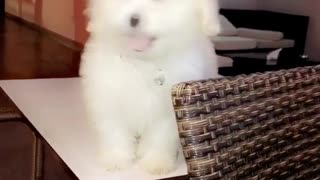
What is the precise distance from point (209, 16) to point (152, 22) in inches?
5.2

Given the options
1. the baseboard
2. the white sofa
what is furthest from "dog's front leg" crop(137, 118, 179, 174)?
the baseboard

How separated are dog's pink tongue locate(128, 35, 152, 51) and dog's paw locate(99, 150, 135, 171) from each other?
0.81ft

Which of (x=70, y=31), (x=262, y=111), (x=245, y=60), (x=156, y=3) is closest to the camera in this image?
(x=262, y=111)

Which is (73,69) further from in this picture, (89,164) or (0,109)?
(89,164)

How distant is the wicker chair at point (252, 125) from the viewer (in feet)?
2.55

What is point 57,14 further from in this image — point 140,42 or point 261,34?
point 140,42

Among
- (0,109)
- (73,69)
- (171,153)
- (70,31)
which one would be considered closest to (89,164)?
(171,153)

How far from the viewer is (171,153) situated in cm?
117

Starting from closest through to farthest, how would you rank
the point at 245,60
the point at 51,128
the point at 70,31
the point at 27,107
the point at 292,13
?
the point at 51,128
the point at 27,107
the point at 245,60
the point at 292,13
the point at 70,31

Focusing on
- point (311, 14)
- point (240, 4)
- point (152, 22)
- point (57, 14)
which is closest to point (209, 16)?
point (152, 22)

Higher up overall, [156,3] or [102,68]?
[156,3]

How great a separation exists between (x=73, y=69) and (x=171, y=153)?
3345 mm

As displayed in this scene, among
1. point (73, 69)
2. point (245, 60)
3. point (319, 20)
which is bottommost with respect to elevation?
point (73, 69)

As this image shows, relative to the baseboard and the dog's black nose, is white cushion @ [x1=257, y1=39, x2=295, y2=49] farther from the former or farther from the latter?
the dog's black nose
